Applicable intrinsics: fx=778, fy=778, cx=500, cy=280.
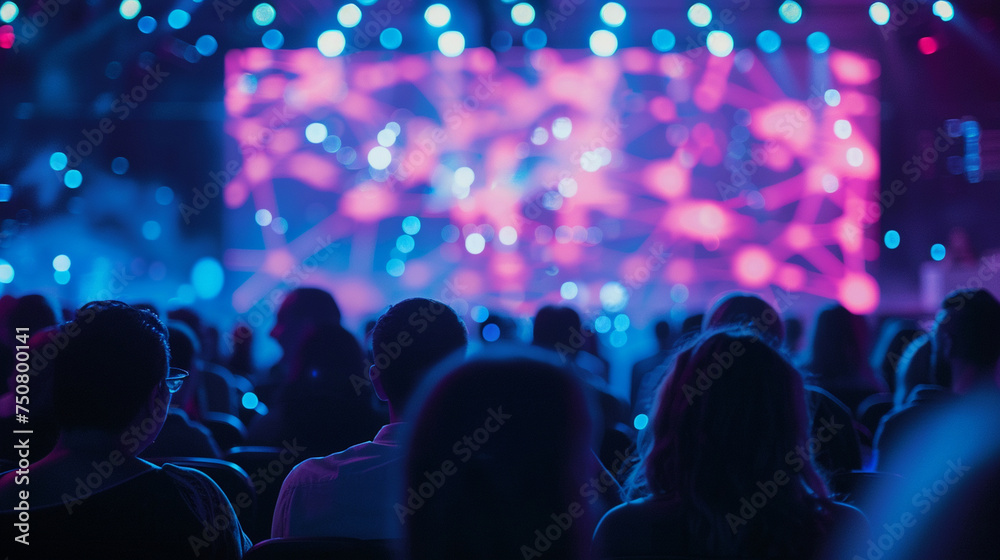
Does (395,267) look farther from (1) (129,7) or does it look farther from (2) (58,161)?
(2) (58,161)

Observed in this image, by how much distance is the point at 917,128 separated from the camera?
909 cm

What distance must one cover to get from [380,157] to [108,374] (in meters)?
7.67

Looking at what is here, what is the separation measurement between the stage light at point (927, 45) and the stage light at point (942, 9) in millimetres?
710

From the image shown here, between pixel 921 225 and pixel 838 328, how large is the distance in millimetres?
6812

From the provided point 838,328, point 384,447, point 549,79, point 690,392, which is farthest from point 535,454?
point 549,79

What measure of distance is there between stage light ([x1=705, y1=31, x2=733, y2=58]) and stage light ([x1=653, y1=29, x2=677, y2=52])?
391 mm

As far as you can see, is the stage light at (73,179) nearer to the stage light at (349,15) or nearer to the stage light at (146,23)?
the stage light at (146,23)

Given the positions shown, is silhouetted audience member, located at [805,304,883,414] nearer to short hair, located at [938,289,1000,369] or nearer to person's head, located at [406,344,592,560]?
short hair, located at [938,289,1000,369]

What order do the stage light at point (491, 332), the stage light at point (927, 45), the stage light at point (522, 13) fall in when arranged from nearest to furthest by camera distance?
the stage light at point (491, 332), the stage light at point (522, 13), the stage light at point (927, 45)

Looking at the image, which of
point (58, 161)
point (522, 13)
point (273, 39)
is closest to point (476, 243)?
point (522, 13)

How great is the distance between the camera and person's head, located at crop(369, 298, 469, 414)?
1826mm

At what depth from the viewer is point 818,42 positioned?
342 inches

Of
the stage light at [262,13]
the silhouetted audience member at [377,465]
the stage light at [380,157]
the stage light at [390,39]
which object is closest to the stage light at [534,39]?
the stage light at [390,39]

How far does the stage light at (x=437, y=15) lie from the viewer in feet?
27.5
